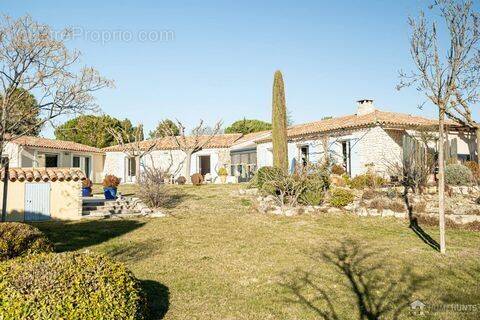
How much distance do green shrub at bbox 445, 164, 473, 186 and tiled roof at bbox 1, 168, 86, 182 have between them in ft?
48.5

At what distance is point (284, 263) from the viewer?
7.62 m

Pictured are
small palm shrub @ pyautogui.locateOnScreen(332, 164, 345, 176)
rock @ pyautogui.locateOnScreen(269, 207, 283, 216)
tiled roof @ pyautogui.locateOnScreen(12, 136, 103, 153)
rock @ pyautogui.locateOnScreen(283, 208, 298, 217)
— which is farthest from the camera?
tiled roof @ pyautogui.locateOnScreen(12, 136, 103, 153)

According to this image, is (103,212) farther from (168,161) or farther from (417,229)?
(168,161)

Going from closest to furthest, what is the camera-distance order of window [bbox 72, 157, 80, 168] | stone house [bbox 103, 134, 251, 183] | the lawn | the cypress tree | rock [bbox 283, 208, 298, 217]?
the lawn
rock [bbox 283, 208, 298, 217]
the cypress tree
window [bbox 72, 157, 80, 168]
stone house [bbox 103, 134, 251, 183]

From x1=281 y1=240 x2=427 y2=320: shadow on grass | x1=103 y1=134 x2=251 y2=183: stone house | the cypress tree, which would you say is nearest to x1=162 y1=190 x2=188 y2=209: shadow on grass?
the cypress tree

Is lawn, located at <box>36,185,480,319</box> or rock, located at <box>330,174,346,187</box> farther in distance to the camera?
rock, located at <box>330,174,346,187</box>

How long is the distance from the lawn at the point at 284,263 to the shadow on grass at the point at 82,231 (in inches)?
1.1

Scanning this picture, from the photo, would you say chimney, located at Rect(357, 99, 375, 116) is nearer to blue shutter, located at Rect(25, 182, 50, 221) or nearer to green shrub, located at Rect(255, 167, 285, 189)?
green shrub, located at Rect(255, 167, 285, 189)

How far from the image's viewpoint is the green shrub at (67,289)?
358 centimetres

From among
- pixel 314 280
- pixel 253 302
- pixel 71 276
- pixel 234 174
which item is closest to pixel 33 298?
pixel 71 276

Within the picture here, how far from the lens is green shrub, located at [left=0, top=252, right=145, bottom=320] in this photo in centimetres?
358

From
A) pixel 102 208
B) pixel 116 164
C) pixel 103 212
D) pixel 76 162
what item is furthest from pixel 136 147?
pixel 103 212

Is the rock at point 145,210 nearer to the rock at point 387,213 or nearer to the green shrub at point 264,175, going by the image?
the green shrub at point 264,175

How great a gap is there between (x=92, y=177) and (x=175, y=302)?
30.0 metres
